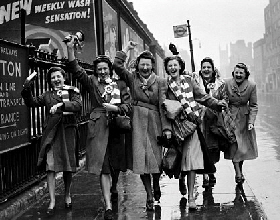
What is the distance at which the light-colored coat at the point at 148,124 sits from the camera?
597cm

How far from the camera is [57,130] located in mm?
5949

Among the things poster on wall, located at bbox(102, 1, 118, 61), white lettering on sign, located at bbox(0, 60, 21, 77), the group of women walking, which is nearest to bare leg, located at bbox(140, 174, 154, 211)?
the group of women walking

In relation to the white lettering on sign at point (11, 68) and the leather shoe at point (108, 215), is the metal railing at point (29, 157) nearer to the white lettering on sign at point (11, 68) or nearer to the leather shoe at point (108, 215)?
the white lettering on sign at point (11, 68)

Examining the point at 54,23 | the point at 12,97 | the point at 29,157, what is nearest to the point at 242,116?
the point at 29,157

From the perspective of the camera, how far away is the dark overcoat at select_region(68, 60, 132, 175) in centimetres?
580

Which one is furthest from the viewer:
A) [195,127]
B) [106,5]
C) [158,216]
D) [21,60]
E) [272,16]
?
[272,16]

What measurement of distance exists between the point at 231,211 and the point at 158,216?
0.89 meters

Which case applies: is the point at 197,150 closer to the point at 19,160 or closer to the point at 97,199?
the point at 97,199

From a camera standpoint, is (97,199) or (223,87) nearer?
(97,199)

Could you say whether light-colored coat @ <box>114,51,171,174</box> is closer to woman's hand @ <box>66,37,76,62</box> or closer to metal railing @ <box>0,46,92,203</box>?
woman's hand @ <box>66,37,76,62</box>

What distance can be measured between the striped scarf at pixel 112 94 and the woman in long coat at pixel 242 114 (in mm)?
2206

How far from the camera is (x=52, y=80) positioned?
599 cm

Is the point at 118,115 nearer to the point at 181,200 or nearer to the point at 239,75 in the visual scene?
the point at 181,200

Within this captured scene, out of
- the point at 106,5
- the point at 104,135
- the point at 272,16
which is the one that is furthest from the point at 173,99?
the point at 272,16
